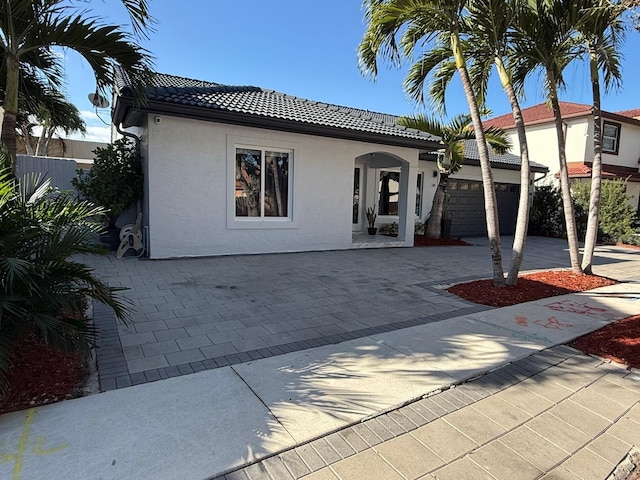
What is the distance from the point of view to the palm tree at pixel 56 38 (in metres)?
4.90

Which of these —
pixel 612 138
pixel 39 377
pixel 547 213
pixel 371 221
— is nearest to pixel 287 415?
pixel 39 377

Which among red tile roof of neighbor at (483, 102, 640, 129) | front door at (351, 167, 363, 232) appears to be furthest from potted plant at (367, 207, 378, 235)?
red tile roof of neighbor at (483, 102, 640, 129)

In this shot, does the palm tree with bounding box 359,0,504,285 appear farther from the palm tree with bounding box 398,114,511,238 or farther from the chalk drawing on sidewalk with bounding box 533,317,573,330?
the palm tree with bounding box 398,114,511,238

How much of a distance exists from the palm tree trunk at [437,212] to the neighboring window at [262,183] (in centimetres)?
621

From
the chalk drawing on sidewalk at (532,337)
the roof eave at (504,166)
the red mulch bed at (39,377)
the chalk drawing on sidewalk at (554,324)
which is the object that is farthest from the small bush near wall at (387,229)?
the red mulch bed at (39,377)

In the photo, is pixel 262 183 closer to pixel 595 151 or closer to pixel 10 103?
pixel 10 103

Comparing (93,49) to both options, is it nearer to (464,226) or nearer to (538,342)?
(538,342)

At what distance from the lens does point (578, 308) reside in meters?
6.09

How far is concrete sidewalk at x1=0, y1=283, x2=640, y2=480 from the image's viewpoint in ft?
7.66

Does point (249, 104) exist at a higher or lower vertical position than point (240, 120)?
higher

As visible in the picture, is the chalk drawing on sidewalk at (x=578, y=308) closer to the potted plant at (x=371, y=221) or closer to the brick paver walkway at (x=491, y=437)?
the brick paver walkway at (x=491, y=437)

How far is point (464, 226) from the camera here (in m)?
16.4

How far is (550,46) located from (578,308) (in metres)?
4.96

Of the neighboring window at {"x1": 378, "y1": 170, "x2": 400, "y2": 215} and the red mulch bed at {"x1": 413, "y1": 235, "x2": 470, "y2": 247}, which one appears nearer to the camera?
the red mulch bed at {"x1": 413, "y1": 235, "x2": 470, "y2": 247}
